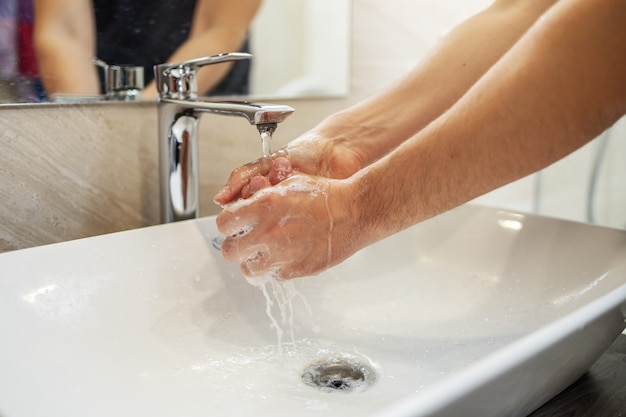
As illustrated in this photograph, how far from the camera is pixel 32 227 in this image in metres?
0.71

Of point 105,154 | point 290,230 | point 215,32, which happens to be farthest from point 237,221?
point 215,32

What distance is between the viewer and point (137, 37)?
0.78 metres

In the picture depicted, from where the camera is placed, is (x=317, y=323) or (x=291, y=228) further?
(x=317, y=323)

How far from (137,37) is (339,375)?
0.47 metres

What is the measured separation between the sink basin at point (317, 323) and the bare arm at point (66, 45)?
0.20 metres

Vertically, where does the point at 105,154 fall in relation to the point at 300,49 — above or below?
below

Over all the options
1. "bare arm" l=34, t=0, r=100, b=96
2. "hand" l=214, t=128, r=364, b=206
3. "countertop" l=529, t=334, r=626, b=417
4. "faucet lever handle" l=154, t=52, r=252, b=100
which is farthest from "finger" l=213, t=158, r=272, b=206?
"countertop" l=529, t=334, r=626, b=417

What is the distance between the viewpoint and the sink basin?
1.58 feet

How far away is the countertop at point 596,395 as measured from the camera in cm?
55

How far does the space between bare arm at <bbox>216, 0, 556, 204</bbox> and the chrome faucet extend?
13 centimetres

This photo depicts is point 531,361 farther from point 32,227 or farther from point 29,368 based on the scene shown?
point 32,227

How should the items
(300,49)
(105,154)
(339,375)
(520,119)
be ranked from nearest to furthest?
(520,119), (339,375), (105,154), (300,49)

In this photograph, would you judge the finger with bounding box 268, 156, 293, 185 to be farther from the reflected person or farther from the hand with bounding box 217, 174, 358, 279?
the reflected person

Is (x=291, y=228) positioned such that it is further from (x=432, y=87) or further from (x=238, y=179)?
(x=432, y=87)
